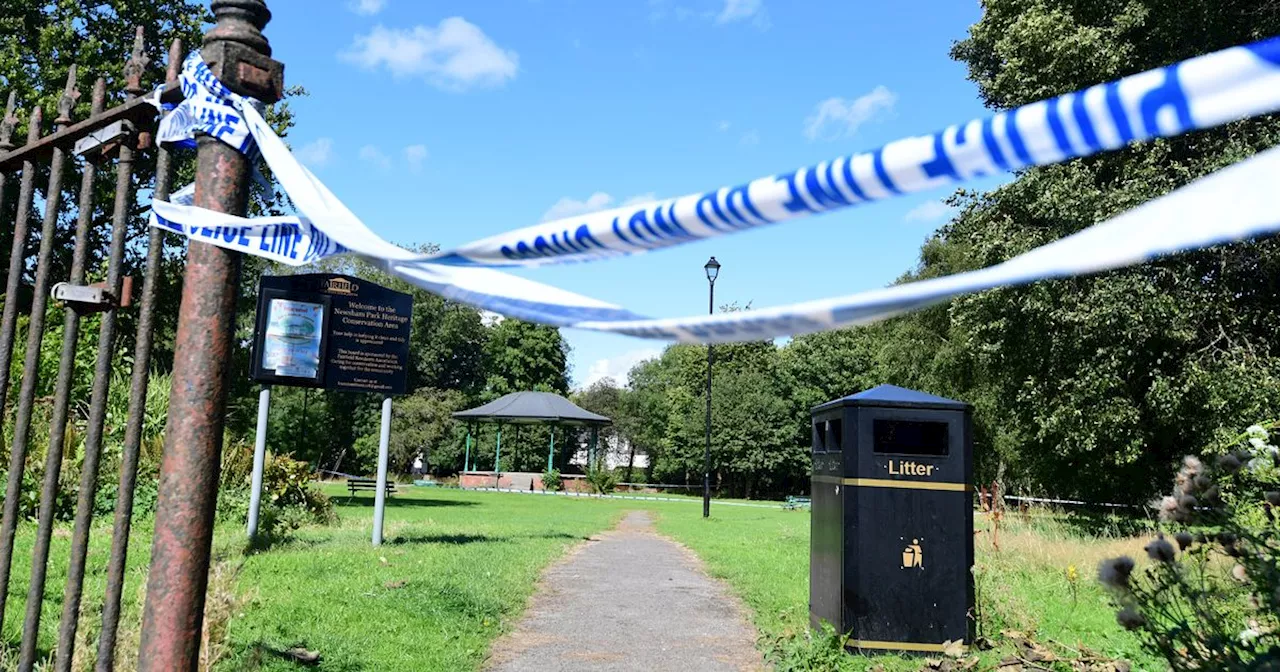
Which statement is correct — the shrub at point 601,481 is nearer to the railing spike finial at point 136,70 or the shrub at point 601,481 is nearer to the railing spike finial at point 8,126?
the railing spike finial at point 8,126

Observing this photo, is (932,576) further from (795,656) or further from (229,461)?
(229,461)

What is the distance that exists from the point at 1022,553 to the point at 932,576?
5359mm

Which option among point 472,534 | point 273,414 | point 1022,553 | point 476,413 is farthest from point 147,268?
point 273,414

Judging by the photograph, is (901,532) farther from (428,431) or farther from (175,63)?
(428,431)

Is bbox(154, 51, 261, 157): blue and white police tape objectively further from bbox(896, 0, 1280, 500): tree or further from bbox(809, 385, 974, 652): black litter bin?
bbox(896, 0, 1280, 500): tree

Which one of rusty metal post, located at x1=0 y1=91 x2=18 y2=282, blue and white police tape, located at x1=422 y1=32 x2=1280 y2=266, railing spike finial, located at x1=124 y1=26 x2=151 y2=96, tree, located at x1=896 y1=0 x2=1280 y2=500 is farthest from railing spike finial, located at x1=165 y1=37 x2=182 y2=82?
tree, located at x1=896 y1=0 x2=1280 y2=500

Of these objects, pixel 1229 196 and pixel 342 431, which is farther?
pixel 342 431

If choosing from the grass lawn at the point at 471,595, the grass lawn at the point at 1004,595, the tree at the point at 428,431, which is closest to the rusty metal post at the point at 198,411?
the grass lawn at the point at 471,595

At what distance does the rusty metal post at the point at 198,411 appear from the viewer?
8.44 ft

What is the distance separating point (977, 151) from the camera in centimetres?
141

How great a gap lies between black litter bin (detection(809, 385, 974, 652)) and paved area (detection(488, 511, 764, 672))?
82 cm

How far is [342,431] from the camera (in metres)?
56.2

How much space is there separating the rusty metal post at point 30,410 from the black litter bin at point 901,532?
173 inches

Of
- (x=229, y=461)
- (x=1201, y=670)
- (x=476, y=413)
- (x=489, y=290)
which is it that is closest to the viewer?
(x=489, y=290)
